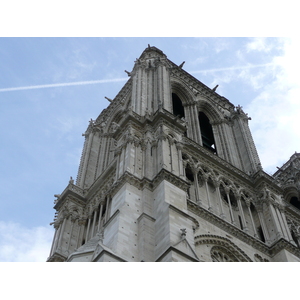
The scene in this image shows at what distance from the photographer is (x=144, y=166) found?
23.7 metres

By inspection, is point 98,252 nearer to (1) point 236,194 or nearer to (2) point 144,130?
(2) point 144,130

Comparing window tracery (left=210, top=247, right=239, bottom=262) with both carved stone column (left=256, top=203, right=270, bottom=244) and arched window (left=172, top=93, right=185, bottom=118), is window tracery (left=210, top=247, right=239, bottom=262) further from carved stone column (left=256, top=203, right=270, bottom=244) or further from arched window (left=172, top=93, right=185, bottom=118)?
arched window (left=172, top=93, right=185, bottom=118)

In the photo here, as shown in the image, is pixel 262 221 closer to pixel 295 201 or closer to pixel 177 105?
pixel 177 105

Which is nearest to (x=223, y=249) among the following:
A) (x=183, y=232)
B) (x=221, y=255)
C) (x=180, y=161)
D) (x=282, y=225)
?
(x=221, y=255)

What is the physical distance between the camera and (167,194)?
21125mm

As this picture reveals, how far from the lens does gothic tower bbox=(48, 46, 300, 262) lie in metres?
19.6

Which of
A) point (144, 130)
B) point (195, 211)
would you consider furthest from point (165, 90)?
point (195, 211)

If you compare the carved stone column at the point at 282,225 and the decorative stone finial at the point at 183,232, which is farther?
the carved stone column at the point at 282,225

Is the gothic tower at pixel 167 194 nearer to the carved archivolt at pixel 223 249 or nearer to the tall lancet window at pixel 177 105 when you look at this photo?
the carved archivolt at pixel 223 249

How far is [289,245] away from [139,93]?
12.2 meters

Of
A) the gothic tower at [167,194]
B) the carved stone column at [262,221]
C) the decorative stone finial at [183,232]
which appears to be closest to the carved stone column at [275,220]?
the gothic tower at [167,194]

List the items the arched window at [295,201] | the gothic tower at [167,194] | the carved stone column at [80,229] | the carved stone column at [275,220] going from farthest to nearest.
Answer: the arched window at [295,201] → the carved stone column at [80,229] → the carved stone column at [275,220] → the gothic tower at [167,194]

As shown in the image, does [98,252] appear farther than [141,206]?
No

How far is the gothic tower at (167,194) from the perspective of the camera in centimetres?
1962
